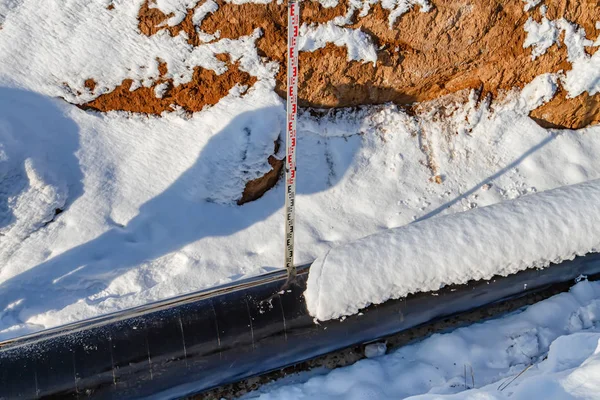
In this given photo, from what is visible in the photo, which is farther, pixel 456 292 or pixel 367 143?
pixel 367 143

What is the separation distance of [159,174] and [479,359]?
315 cm

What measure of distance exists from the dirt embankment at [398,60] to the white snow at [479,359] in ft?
5.99

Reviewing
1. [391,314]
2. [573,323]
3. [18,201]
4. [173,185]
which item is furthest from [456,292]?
[18,201]

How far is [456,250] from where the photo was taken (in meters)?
4.09

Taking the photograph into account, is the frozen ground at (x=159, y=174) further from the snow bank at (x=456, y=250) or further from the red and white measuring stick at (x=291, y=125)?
the snow bank at (x=456, y=250)

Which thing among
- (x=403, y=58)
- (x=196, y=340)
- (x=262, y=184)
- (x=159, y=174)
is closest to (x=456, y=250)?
(x=262, y=184)

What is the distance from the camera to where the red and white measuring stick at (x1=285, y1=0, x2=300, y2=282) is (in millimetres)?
3520

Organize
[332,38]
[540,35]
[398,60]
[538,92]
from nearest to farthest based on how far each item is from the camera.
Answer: [332,38], [398,60], [540,35], [538,92]

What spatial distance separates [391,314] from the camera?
13.2ft

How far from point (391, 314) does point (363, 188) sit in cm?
148

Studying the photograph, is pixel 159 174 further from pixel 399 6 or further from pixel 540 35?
pixel 540 35

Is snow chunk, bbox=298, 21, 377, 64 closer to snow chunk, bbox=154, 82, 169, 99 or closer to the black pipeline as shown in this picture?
snow chunk, bbox=154, 82, 169, 99

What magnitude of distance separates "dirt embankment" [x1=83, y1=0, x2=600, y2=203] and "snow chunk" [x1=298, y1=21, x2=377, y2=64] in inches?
2.1

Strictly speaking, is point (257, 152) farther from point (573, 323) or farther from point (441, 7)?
point (573, 323)
